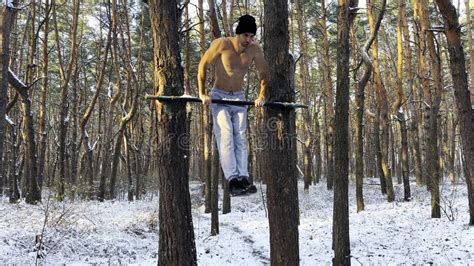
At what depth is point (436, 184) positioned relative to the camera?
11.7 metres

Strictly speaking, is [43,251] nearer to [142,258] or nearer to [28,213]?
[142,258]

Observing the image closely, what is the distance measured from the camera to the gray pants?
5.05 meters

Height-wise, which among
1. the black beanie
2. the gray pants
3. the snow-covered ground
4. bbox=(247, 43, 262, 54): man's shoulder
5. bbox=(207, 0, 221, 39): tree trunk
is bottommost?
the snow-covered ground

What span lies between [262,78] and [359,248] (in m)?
6.49

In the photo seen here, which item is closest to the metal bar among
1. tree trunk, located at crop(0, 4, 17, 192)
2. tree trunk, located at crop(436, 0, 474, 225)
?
tree trunk, located at crop(0, 4, 17, 192)

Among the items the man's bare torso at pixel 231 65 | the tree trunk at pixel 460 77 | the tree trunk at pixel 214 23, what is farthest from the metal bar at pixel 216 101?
the tree trunk at pixel 214 23

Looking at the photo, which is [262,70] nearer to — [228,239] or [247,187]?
[247,187]

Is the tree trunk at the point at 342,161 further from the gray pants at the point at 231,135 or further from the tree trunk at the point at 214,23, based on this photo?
the tree trunk at the point at 214,23

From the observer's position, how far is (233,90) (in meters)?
5.42

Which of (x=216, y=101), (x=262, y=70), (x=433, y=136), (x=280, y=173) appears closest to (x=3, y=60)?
(x=216, y=101)

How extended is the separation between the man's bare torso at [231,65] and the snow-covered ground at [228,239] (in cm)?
516

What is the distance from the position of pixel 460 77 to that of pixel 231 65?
6610mm

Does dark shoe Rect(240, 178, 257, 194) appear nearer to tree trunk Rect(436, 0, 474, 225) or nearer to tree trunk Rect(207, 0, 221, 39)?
tree trunk Rect(436, 0, 474, 225)

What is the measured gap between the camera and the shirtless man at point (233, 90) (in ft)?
16.4
